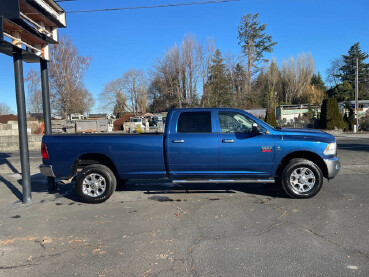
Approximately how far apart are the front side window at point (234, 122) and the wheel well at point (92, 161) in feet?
8.16

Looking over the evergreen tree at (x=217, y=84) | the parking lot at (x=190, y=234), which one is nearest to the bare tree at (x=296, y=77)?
the evergreen tree at (x=217, y=84)

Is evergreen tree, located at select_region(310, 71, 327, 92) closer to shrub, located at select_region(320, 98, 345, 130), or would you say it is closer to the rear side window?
shrub, located at select_region(320, 98, 345, 130)

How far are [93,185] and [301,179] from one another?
4278mm

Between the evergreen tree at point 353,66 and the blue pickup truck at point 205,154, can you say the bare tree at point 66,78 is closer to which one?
the blue pickup truck at point 205,154

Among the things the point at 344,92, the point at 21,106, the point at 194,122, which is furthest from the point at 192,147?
the point at 344,92

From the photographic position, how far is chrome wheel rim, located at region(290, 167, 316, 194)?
18.5 ft

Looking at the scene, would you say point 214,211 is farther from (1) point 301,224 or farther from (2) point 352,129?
(2) point 352,129

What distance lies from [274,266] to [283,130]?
3.31 metres

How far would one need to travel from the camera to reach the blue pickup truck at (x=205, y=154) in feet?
18.3

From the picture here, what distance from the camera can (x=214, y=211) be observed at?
16.6 ft

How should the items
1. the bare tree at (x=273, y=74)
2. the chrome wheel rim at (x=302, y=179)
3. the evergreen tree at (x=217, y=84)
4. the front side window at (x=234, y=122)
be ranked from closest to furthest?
the chrome wheel rim at (x=302, y=179), the front side window at (x=234, y=122), the evergreen tree at (x=217, y=84), the bare tree at (x=273, y=74)

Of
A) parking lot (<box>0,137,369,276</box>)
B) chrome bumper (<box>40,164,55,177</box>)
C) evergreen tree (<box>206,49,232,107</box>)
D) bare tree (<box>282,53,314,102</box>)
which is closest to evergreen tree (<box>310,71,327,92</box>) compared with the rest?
bare tree (<box>282,53,314,102</box>)

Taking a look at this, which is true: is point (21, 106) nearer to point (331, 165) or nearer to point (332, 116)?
point (331, 165)

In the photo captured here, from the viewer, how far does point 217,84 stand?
1393 inches
